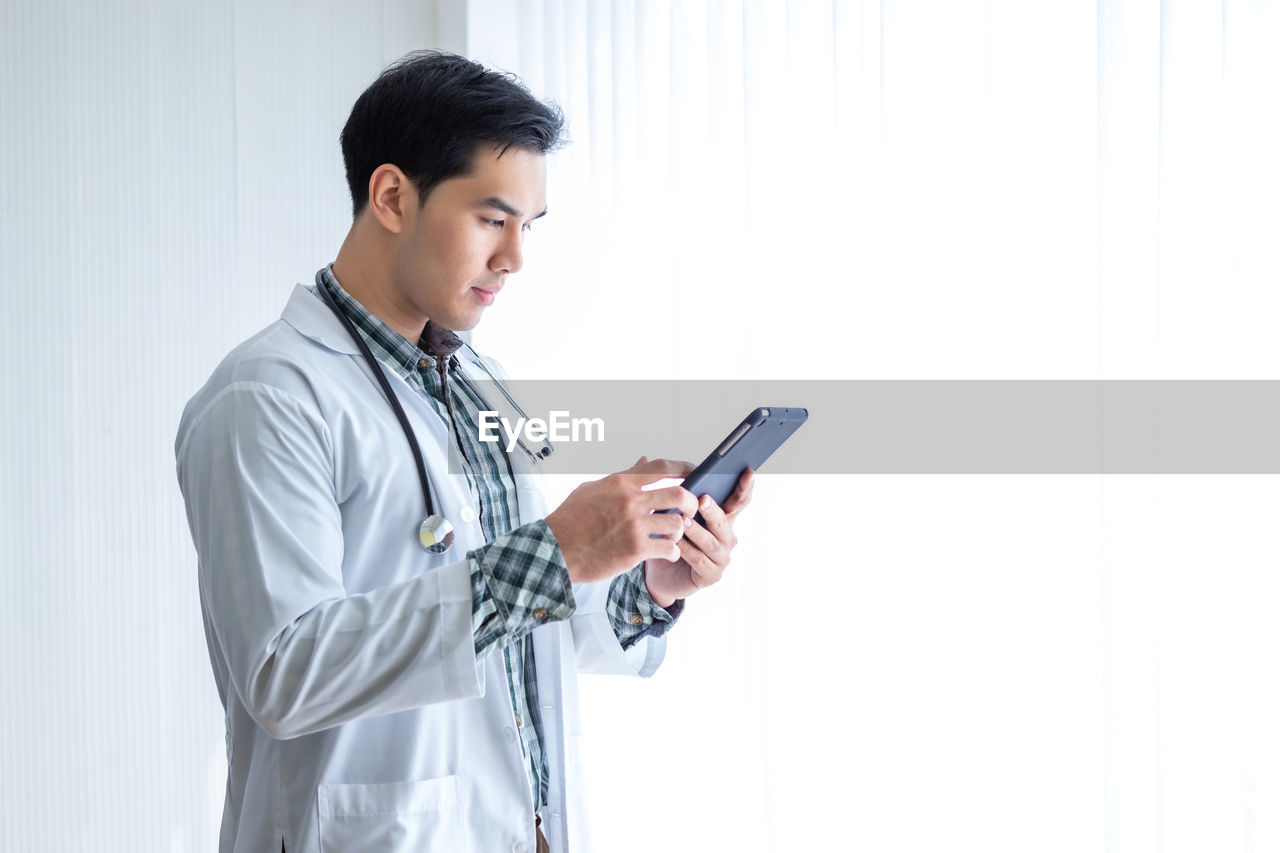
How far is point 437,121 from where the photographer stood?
52.5 inches

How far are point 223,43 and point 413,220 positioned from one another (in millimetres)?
1360

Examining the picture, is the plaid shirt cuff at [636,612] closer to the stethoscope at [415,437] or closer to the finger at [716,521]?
the finger at [716,521]

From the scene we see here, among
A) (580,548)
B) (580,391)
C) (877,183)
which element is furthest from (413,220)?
(580,391)

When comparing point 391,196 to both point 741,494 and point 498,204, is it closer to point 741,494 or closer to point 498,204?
point 498,204

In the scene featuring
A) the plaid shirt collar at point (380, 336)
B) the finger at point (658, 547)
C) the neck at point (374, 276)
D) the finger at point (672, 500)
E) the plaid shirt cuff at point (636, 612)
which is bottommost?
the plaid shirt cuff at point (636, 612)

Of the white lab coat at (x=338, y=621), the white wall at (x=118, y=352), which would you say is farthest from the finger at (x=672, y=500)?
the white wall at (x=118, y=352)

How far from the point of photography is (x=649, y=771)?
7.97 feet

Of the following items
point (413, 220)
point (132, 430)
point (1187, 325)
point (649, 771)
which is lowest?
point (649, 771)

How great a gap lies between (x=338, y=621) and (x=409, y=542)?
18 centimetres

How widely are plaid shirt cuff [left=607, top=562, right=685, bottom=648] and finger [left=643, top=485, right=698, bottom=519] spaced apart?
0.95 feet

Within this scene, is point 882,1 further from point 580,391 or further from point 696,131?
point 580,391

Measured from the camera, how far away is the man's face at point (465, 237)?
133 cm

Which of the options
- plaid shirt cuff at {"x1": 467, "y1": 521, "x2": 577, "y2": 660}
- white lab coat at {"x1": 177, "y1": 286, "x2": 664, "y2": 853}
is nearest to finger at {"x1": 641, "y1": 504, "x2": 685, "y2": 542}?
plaid shirt cuff at {"x1": 467, "y1": 521, "x2": 577, "y2": 660}

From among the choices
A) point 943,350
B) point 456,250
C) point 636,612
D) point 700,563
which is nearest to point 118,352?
point 456,250
